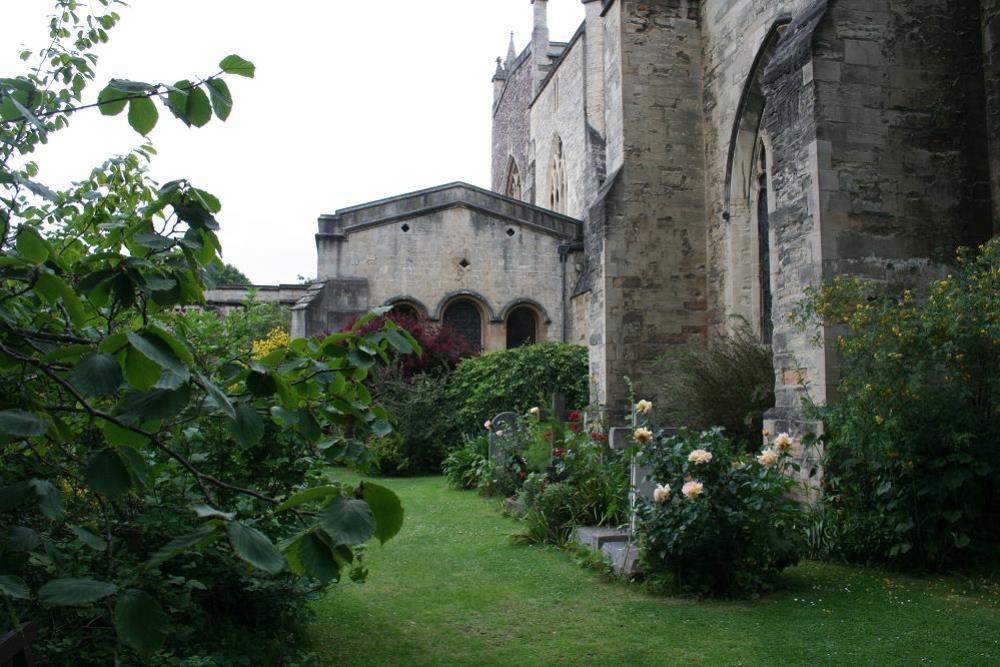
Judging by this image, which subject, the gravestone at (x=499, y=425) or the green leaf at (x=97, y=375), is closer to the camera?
the green leaf at (x=97, y=375)

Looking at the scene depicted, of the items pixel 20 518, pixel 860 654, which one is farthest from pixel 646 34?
pixel 20 518

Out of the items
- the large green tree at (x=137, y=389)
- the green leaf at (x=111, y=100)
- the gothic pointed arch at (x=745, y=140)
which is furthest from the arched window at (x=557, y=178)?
the green leaf at (x=111, y=100)

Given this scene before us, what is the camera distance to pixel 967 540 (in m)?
6.04

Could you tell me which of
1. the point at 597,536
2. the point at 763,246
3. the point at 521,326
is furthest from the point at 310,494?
the point at 521,326

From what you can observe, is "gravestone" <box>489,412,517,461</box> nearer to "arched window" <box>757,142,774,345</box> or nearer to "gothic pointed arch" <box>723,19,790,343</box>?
"gothic pointed arch" <box>723,19,790,343</box>

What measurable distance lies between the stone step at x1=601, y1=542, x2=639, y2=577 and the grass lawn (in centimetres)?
14

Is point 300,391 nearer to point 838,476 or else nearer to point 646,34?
point 838,476

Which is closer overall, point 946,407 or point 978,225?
point 946,407

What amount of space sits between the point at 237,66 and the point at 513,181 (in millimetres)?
36848

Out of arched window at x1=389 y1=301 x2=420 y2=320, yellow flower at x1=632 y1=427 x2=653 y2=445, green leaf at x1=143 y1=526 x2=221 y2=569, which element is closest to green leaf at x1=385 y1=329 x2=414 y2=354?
green leaf at x1=143 y1=526 x2=221 y2=569

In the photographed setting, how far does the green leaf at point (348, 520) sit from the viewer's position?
4.64 ft

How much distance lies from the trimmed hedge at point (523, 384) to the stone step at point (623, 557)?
26.4 feet

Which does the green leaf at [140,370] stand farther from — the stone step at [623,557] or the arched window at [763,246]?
the arched window at [763,246]

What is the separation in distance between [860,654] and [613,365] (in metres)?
8.01
